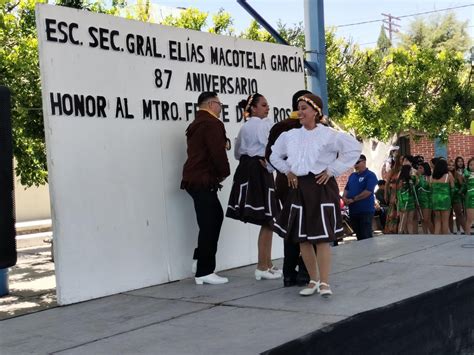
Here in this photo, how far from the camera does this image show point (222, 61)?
7.80 meters

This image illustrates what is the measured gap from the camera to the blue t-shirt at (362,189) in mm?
10062

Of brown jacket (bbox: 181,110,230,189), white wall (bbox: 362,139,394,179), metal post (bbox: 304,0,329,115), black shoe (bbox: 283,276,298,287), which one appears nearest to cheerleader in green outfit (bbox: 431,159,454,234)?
metal post (bbox: 304,0,329,115)

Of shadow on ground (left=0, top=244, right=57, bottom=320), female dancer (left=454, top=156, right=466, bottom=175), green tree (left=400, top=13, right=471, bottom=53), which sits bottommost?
shadow on ground (left=0, top=244, right=57, bottom=320)

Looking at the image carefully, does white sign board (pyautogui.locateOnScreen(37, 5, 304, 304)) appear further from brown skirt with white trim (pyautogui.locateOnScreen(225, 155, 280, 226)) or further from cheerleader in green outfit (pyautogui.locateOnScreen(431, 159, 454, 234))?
cheerleader in green outfit (pyautogui.locateOnScreen(431, 159, 454, 234))

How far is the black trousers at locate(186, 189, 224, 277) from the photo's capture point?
21.4ft

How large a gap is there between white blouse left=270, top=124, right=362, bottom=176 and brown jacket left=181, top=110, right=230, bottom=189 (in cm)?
89

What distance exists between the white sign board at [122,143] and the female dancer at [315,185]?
5.42ft

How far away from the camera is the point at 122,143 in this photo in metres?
6.60

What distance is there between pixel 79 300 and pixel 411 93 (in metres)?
15.1

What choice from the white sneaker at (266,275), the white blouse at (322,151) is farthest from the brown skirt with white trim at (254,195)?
the white blouse at (322,151)

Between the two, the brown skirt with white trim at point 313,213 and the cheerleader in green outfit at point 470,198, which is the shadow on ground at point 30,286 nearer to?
the brown skirt with white trim at point 313,213

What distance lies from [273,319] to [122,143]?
252 centimetres

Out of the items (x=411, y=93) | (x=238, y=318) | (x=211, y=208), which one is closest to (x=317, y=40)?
(x=211, y=208)

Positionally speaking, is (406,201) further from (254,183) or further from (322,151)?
(322,151)
